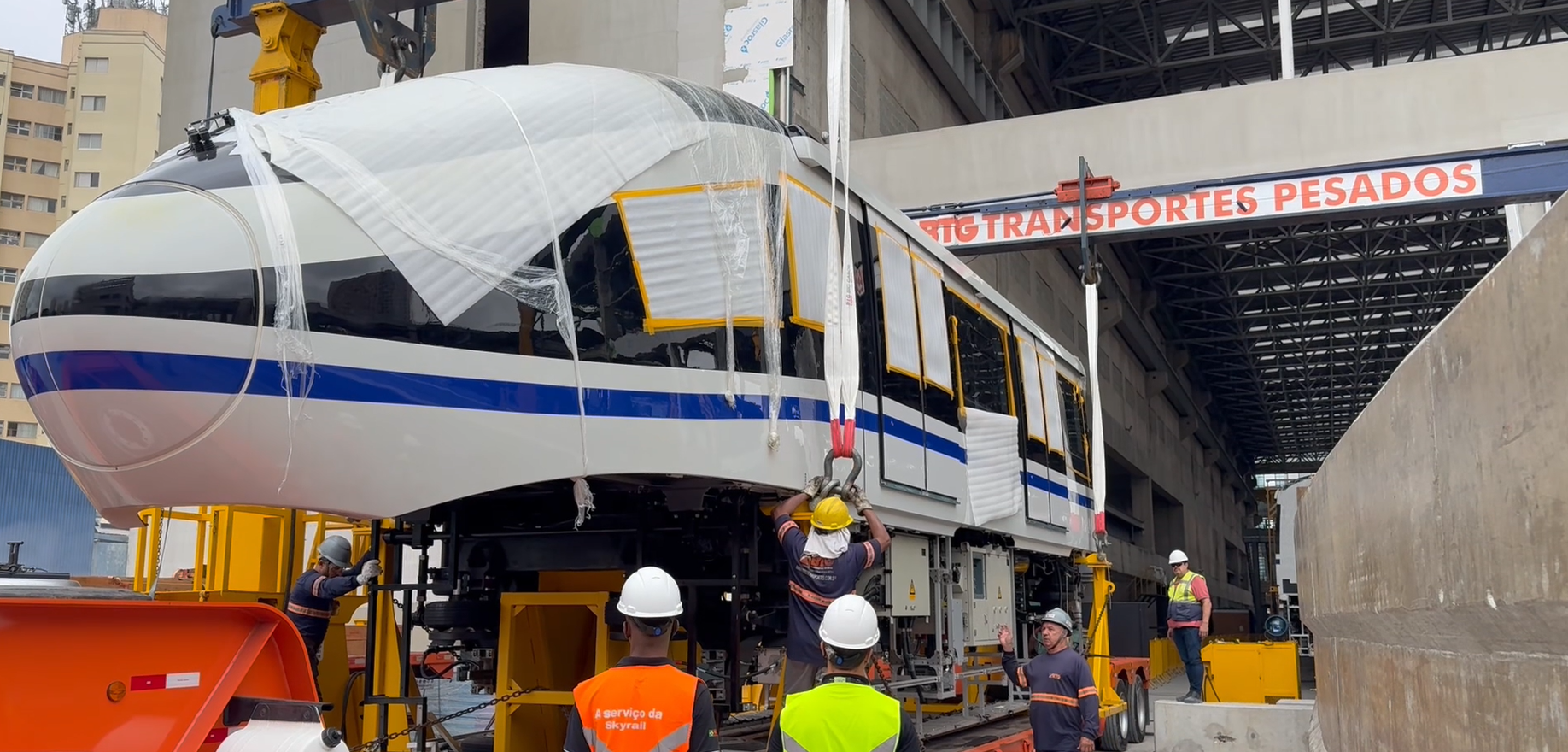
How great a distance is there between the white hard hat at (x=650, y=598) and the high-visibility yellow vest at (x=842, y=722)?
1.63ft

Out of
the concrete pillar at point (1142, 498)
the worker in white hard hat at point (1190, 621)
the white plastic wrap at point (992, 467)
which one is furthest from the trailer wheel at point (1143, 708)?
the concrete pillar at point (1142, 498)

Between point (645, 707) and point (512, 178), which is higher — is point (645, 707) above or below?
below

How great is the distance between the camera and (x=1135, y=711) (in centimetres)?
1329

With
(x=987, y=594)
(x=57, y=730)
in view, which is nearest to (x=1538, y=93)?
(x=987, y=594)

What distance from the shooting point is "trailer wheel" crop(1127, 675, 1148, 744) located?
13.1 m

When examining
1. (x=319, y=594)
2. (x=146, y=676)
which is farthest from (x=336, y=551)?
(x=146, y=676)

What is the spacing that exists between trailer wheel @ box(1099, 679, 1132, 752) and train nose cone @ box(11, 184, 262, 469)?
934 centimetres

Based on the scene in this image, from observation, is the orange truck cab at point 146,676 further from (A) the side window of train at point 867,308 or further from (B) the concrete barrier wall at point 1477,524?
(A) the side window of train at point 867,308

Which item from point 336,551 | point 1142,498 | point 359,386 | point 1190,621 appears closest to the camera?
point 359,386

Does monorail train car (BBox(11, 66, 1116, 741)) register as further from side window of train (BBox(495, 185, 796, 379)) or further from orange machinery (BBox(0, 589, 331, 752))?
orange machinery (BBox(0, 589, 331, 752))

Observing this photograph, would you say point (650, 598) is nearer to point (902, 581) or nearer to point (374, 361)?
point (374, 361)

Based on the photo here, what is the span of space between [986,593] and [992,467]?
90 centimetres

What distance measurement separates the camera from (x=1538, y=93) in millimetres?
13258

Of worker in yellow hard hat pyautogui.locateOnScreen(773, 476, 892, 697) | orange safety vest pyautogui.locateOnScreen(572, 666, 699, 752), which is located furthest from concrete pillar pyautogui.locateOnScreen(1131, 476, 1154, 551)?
orange safety vest pyautogui.locateOnScreen(572, 666, 699, 752)
